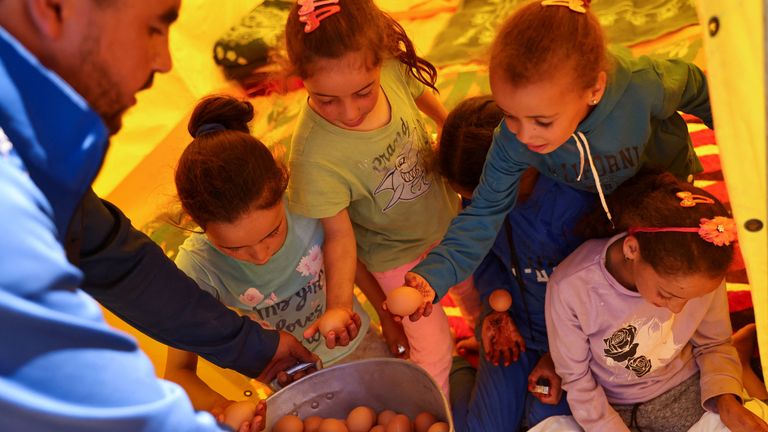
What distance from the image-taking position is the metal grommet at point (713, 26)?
0.56 meters

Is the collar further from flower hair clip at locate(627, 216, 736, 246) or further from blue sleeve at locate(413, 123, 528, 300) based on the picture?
flower hair clip at locate(627, 216, 736, 246)

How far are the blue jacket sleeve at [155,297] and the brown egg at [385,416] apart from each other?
17 cm

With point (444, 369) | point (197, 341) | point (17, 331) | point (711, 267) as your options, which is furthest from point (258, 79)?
point (17, 331)

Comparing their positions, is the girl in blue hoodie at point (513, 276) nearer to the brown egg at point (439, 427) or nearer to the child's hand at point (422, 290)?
the child's hand at point (422, 290)

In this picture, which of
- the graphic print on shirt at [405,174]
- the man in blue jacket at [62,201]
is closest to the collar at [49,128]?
the man in blue jacket at [62,201]

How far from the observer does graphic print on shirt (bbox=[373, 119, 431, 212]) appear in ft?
4.00

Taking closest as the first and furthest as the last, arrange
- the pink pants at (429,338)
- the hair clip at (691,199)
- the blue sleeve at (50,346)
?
the blue sleeve at (50,346) < the hair clip at (691,199) < the pink pants at (429,338)

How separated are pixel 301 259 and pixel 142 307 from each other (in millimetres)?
310

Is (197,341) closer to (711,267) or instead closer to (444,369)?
(444,369)

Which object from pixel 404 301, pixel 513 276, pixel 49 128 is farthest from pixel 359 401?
pixel 49 128

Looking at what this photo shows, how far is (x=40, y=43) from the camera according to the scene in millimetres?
573

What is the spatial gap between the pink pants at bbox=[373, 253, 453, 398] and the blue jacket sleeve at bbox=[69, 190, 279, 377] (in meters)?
0.35

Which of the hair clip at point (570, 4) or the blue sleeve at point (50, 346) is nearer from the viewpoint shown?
the blue sleeve at point (50, 346)

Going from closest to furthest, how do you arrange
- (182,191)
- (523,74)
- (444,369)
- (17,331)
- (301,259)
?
1. (17,331)
2. (523,74)
3. (182,191)
4. (301,259)
5. (444,369)
